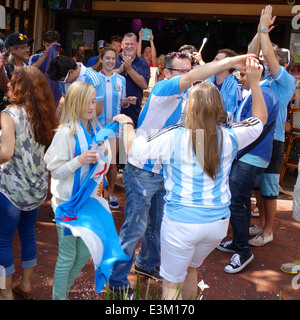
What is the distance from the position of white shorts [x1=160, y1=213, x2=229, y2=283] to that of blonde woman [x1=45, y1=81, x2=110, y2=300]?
60 centimetres

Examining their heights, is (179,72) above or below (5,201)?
above

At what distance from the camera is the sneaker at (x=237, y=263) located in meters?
4.14

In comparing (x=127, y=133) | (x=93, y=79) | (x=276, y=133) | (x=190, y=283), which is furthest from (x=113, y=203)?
(x=127, y=133)

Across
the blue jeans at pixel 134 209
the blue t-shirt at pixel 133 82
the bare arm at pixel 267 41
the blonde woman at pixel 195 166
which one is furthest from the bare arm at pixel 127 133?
the blue t-shirt at pixel 133 82

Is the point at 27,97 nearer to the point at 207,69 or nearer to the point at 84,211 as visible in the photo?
the point at 84,211

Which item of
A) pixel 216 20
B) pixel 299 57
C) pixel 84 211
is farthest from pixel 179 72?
pixel 216 20

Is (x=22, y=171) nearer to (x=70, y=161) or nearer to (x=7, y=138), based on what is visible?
(x=7, y=138)

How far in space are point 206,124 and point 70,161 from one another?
0.89 meters

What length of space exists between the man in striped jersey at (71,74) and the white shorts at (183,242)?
240cm

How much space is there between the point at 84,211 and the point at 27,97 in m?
0.87

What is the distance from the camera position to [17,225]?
3271mm

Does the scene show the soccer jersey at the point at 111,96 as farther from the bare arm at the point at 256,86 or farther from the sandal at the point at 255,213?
the bare arm at the point at 256,86

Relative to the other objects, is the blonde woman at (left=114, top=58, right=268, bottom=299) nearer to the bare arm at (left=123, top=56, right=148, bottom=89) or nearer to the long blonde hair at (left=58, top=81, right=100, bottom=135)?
the long blonde hair at (left=58, top=81, right=100, bottom=135)
